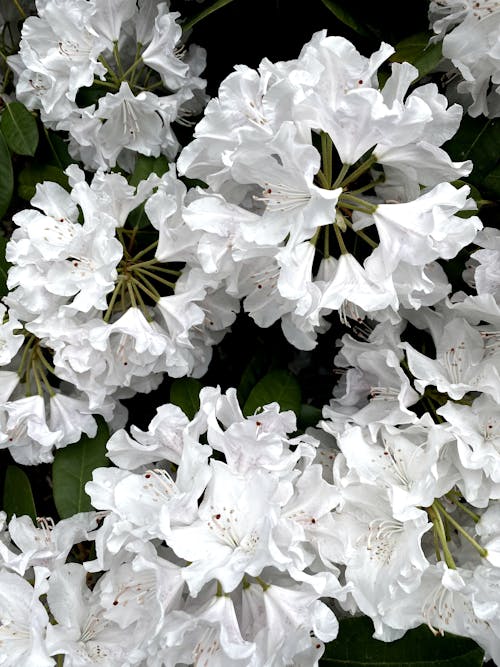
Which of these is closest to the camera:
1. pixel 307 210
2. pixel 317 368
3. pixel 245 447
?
pixel 307 210

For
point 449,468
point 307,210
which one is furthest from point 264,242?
point 449,468

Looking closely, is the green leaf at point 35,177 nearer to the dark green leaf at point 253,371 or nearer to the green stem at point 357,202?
the dark green leaf at point 253,371

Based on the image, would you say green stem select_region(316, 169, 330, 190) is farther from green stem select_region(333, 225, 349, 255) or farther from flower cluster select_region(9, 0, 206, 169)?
flower cluster select_region(9, 0, 206, 169)

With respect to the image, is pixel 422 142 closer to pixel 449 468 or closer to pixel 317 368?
pixel 449 468

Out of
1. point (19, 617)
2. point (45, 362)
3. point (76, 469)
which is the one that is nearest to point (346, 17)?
point (45, 362)

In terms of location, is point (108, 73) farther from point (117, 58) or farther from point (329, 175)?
point (329, 175)

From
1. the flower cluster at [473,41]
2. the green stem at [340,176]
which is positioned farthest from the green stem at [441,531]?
the flower cluster at [473,41]
